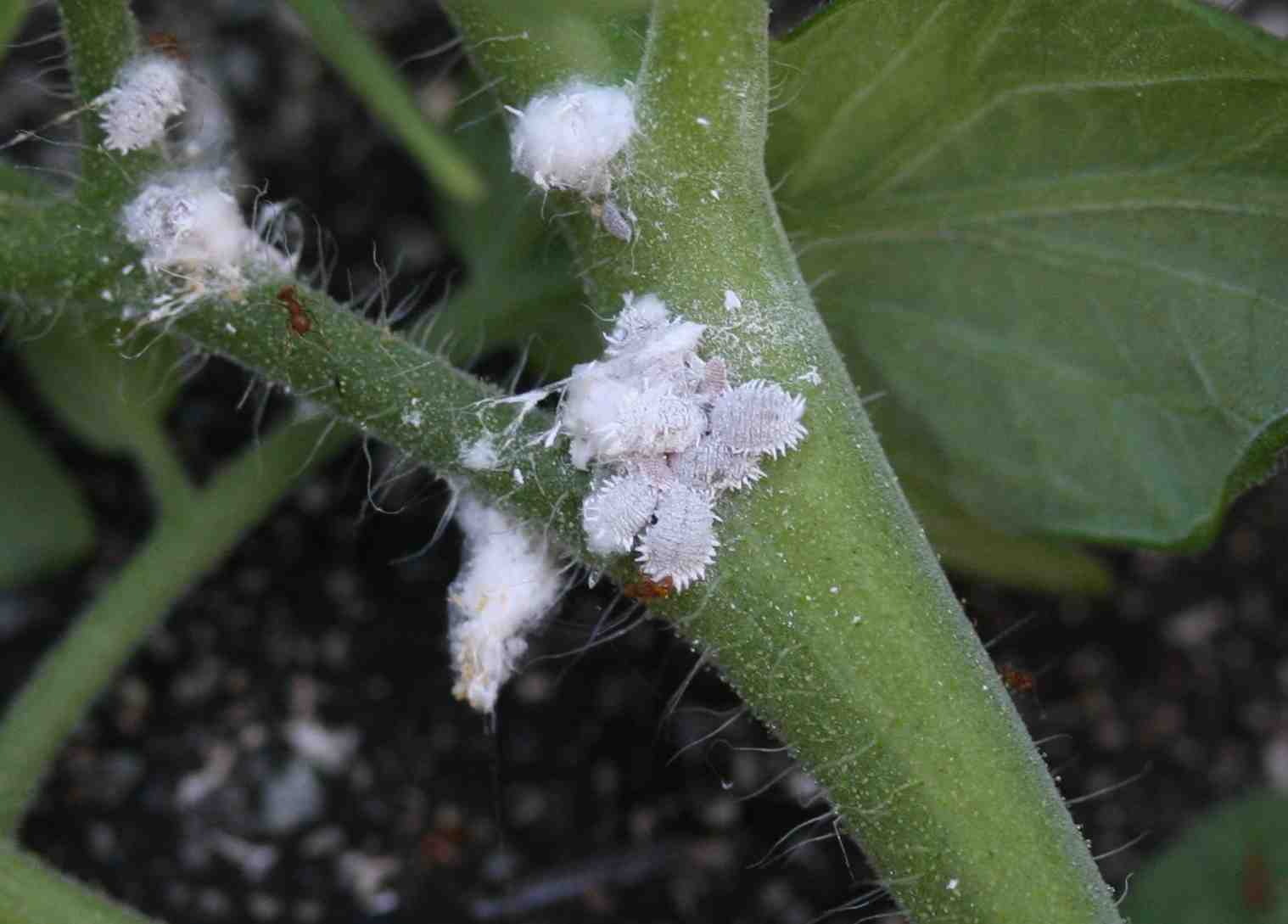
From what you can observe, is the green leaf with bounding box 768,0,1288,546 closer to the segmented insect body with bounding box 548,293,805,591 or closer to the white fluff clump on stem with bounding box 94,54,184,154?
the segmented insect body with bounding box 548,293,805,591

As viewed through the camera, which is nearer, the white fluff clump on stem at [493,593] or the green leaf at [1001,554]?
the white fluff clump on stem at [493,593]

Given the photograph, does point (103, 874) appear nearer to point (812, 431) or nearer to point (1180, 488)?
point (812, 431)

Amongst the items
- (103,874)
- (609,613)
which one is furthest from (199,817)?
(609,613)

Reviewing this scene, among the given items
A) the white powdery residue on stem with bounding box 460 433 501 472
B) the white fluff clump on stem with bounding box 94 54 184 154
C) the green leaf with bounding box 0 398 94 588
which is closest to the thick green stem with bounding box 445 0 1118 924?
the white powdery residue on stem with bounding box 460 433 501 472

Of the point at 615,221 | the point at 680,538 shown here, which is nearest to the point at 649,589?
the point at 680,538

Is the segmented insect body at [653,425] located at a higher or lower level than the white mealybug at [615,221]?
lower

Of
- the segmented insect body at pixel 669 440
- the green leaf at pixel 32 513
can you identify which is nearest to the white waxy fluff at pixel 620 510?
the segmented insect body at pixel 669 440

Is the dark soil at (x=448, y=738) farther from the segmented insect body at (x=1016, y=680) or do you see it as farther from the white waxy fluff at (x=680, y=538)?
the white waxy fluff at (x=680, y=538)
